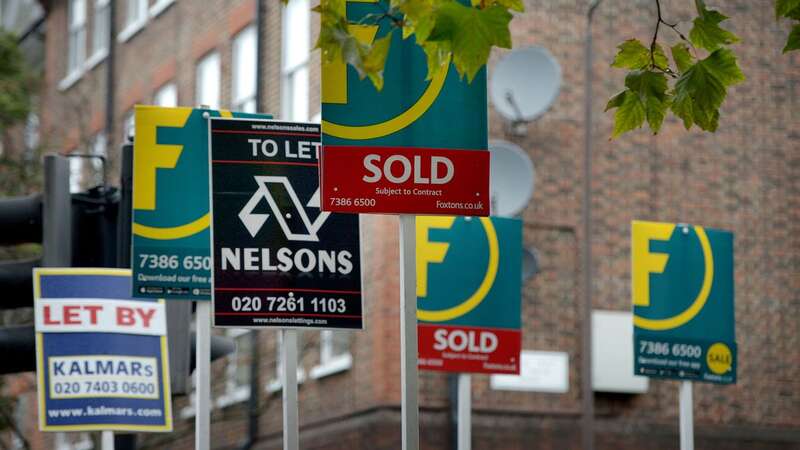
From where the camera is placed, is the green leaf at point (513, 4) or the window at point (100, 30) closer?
the green leaf at point (513, 4)

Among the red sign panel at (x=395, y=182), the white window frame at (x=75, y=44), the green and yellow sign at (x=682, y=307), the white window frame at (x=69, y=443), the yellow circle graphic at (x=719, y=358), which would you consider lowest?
the white window frame at (x=69, y=443)

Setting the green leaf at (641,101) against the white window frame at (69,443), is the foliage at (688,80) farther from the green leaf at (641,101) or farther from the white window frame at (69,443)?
the white window frame at (69,443)

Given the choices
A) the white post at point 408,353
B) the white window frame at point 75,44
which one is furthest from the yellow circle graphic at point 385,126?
the white window frame at point 75,44

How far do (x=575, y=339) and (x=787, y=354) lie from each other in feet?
10.6

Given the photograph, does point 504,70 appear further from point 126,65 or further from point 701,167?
point 126,65

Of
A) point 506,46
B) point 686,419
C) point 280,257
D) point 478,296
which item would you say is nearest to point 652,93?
point 506,46

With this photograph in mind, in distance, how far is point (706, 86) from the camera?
27.7 ft

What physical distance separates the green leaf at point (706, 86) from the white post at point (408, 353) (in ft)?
4.41

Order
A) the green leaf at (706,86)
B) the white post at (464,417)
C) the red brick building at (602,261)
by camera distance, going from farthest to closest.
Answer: the red brick building at (602,261) → the white post at (464,417) → the green leaf at (706,86)

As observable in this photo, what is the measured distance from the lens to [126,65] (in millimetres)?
36562

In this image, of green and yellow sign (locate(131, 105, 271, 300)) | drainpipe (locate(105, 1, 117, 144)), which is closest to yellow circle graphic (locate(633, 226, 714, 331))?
green and yellow sign (locate(131, 105, 271, 300))

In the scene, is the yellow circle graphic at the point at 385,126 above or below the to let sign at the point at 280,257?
above

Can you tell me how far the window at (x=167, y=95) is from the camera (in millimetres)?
33844

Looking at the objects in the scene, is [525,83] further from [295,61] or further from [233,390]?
[233,390]
